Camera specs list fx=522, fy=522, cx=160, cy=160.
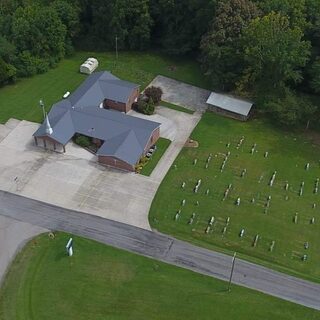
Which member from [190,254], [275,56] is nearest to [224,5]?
[275,56]

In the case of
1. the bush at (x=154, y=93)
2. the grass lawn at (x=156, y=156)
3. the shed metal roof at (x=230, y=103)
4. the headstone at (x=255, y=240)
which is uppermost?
the bush at (x=154, y=93)

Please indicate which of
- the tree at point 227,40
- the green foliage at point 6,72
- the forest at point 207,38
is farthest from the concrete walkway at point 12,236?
the tree at point 227,40

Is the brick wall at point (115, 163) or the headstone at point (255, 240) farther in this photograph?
the brick wall at point (115, 163)

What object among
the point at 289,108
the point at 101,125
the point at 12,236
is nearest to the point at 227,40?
the point at 289,108

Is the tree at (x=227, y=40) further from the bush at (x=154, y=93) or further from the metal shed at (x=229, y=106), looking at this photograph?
the bush at (x=154, y=93)

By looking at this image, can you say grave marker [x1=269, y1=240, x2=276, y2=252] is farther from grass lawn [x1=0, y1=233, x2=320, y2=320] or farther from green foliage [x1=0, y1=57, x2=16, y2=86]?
green foliage [x1=0, y1=57, x2=16, y2=86]

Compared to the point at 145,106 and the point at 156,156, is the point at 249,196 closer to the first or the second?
the point at 156,156

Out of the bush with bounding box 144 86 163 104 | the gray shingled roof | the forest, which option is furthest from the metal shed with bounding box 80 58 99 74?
the bush with bounding box 144 86 163 104
